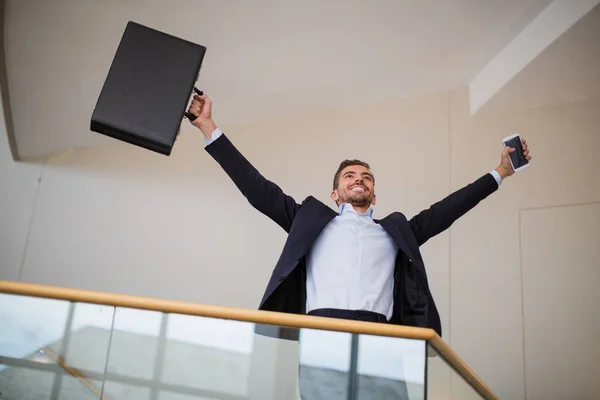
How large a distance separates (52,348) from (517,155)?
2300 millimetres

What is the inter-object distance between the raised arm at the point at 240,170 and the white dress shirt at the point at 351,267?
4 cm

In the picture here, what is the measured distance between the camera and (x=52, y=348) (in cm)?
204

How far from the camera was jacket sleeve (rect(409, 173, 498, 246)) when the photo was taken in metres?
3.32

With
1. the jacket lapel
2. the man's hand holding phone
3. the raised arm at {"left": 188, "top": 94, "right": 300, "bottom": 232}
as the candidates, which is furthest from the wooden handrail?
the man's hand holding phone

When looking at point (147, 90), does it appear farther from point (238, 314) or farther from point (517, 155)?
point (517, 155)

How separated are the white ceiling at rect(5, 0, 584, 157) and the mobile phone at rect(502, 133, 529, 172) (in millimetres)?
1130

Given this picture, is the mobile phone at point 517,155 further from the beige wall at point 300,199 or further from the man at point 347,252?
the beige wall at point 300,199

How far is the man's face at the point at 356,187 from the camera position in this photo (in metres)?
3.32

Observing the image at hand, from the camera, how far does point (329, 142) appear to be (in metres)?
5.42

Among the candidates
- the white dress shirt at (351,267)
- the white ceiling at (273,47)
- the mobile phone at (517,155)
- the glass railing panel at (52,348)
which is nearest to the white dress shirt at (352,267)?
the white dress shirt at (351,267)

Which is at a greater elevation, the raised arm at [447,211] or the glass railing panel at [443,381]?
the raised arm at [447,211]

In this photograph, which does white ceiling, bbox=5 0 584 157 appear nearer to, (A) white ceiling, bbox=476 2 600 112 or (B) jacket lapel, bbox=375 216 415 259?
(A) white ceiling, bbox=476 2 600 112

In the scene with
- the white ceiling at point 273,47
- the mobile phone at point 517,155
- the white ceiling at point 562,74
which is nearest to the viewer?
the mobile phone at point 517,155

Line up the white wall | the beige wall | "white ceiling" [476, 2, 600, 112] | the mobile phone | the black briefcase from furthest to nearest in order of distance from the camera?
the white wall → the beige wall → "white ceiling" [476, 2, 600, 112] → the mobile phone → the black briefcase
